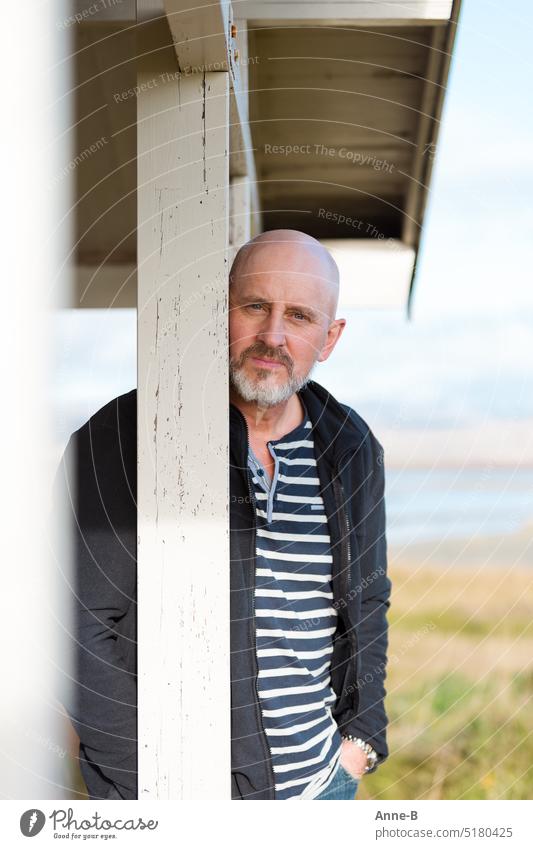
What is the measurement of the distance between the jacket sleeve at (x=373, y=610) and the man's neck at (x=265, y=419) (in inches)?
4.1

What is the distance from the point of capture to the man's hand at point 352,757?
1.14 metres

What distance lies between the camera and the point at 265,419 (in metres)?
1.09

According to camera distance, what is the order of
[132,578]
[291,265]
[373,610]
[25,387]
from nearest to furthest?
[25,387]
[132,578]
[291,265]
[373,610]

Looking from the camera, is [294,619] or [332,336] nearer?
[294,619]

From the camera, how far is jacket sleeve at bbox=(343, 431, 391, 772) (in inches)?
44.4

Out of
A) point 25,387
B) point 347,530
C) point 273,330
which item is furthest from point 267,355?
point 25,387

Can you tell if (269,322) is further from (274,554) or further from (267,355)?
(274,554)

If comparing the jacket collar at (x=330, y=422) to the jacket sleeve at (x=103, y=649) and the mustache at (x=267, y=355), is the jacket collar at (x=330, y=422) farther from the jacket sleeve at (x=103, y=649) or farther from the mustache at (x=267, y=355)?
the jacket sleeve at (x=103, y=649)

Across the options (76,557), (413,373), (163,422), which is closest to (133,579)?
(76,557)

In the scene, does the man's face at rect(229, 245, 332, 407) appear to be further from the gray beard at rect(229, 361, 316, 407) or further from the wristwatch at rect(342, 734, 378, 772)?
the wristwatch at rect(342, 734, 378, 772)

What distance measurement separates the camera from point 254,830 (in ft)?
3.05

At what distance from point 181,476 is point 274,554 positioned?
21 centimetres

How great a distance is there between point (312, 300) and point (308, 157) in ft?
3.06

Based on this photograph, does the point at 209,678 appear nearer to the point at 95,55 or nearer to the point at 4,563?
the point at 4,563
